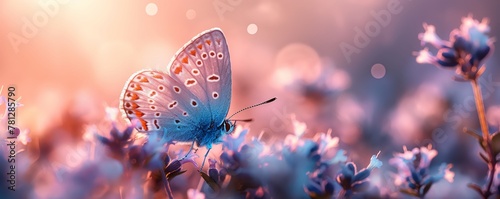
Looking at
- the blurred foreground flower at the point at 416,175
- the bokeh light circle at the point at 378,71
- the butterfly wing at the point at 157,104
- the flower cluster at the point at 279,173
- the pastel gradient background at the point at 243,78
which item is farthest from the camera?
the bokeh light circle at the point at 378,71

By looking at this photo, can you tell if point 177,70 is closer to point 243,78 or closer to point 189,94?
point 189,94

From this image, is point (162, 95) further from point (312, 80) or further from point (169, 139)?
point (312, 80)

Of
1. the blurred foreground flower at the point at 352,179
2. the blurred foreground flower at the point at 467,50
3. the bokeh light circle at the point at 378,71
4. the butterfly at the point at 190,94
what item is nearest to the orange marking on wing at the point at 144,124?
the butterfly at the point at 190,94

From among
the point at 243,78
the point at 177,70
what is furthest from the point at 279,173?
the point at 243,78

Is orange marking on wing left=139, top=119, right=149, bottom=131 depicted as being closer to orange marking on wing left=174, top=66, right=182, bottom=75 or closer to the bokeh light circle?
orange marking on wing left=174, top=66, right=182, bottom=75

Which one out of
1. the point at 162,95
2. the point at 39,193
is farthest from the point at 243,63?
the point at 39,193

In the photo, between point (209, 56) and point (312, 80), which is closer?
point (209, 56)

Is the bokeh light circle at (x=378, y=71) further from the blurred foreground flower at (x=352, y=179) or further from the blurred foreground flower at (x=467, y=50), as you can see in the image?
the blurred foreground flower at (x=352, y=179)

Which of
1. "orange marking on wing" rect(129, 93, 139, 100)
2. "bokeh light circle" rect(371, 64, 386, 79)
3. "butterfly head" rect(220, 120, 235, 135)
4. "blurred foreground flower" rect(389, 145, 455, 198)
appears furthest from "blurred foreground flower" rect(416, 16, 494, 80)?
"bokeh light circle" rect(371, 64, 386, 79)
